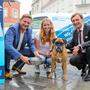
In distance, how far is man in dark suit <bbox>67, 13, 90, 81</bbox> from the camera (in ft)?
27.1

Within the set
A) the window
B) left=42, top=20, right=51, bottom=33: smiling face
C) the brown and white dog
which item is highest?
left=42, top=20, right=51, bottom=33: smiling face

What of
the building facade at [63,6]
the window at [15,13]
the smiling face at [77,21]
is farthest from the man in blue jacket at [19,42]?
the building facade at [63,6]

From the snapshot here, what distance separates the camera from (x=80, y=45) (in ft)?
27.1

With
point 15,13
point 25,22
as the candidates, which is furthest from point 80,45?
point 15,13

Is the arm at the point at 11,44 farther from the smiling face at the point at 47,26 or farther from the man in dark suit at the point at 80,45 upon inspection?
the man in dark suit at the point at 80,45

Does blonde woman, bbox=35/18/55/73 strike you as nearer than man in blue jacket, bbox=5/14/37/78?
No

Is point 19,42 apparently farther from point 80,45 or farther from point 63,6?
point 63,6

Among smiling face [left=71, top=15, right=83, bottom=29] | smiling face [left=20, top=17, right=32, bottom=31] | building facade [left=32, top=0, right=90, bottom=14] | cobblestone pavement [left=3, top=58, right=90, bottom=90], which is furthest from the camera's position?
building facade [left=32, top=0, right=90, bottom=14]

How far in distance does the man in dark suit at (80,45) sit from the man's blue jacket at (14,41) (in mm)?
910

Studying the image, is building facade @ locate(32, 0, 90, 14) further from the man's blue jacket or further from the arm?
the arm

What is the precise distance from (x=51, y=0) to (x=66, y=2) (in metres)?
11.2

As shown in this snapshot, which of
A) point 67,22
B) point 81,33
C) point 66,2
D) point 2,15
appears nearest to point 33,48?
point 81,33

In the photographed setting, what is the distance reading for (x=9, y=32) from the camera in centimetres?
814

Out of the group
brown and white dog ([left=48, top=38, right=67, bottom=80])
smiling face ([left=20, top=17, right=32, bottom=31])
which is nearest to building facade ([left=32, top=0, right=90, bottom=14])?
brown and white dog ([left=48, top=38, right=67, bottom=80])
